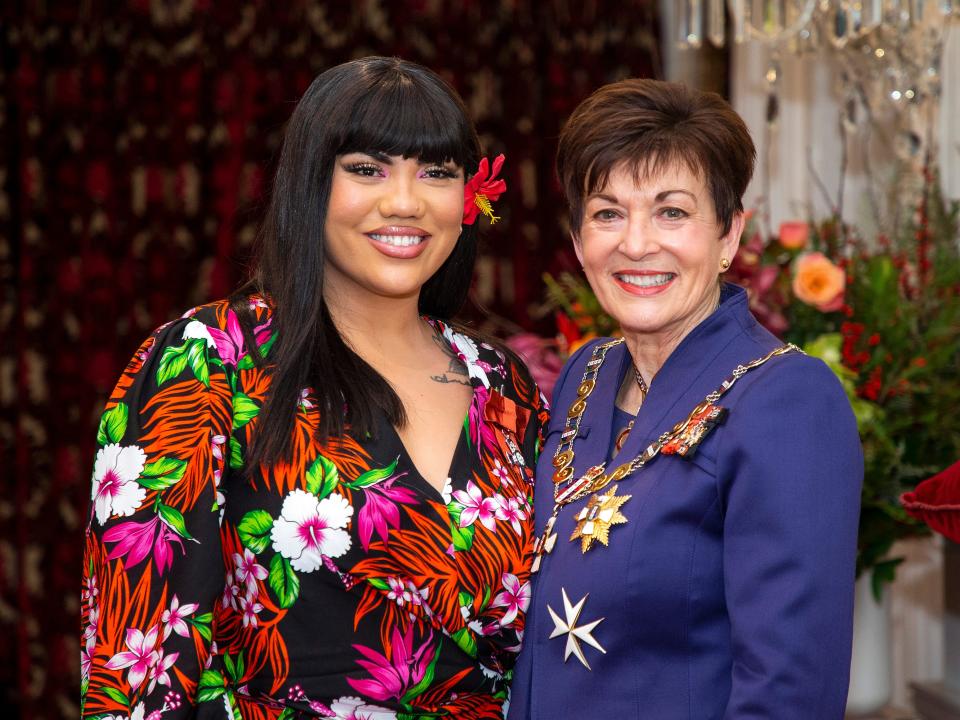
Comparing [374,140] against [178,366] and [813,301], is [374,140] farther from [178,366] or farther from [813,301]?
[813,301]

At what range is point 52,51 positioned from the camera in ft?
11.8

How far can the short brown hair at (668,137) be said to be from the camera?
166cm

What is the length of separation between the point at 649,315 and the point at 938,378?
882 millimetres

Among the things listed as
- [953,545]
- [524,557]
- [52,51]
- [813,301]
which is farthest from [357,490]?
[52,51]

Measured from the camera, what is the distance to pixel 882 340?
7.56 ft

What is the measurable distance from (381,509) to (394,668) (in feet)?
0.75

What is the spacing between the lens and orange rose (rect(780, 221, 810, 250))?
2.49 metres

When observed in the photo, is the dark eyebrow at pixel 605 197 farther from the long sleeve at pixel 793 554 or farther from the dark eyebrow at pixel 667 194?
the long sleeve at pixel 793 554

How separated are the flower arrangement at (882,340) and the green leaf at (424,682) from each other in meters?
0.92

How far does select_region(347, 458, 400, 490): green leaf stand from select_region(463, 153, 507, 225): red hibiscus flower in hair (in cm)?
50

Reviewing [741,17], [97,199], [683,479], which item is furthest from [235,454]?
[97,199]

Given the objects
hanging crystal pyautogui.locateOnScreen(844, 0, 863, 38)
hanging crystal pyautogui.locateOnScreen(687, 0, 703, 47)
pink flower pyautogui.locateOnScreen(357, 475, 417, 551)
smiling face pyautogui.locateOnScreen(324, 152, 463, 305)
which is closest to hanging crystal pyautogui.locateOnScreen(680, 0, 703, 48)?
hanging crystal pyautogui.locateOnScreen(687, 0, 703, 47)

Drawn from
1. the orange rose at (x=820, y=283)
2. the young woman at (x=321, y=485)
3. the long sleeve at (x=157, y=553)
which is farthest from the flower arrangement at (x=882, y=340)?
the long sleeve at (x=157, y=553)

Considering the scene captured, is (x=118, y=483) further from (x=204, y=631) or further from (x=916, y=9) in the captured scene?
(x=916, y=9)
